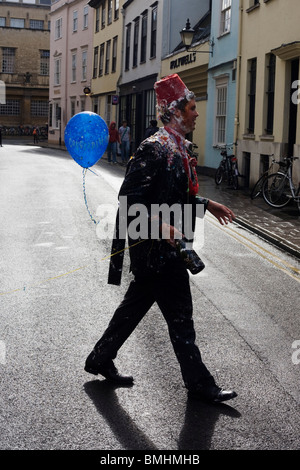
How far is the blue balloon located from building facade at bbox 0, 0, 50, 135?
64524 mm

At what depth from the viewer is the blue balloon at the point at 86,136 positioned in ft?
24.4

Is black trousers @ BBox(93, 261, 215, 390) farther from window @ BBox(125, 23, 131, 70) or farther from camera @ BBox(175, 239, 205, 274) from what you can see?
window @ BBox(125, 23, 131, 70)

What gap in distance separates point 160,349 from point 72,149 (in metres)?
2.98

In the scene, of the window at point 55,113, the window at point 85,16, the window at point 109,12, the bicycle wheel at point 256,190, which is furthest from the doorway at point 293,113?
the window at point 55,113

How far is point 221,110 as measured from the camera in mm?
24594

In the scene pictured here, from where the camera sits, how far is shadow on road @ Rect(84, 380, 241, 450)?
12.8 ft

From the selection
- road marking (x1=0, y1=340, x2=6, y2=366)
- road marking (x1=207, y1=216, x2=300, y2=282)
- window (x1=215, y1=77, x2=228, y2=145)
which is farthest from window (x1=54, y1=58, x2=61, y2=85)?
road marking (x1=0, y1=340, x2=6, y2=366)

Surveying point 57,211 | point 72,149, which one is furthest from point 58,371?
point 57,211

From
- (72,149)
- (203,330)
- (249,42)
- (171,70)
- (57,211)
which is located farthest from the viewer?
(171,70)

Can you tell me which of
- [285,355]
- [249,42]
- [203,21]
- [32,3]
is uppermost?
[32,3]

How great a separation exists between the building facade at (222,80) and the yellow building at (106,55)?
659 inches

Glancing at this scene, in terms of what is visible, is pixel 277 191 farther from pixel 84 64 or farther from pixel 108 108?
pixel 84 64

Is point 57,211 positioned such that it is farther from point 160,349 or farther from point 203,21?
point 203,21
